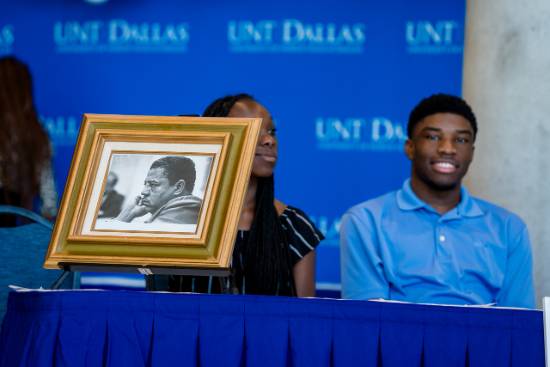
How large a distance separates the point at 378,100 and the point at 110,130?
9.33 ft

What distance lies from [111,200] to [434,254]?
53.4 inches

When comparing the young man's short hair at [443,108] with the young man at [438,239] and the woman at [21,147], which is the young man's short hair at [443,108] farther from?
the woman at [21,147]

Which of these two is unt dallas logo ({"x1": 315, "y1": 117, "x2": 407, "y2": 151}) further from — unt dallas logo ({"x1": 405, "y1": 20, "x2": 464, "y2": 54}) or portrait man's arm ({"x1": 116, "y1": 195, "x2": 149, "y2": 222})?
portrait man's arm ({"x1": 116, "y1": 195, "x2": 149, "y2": 222})

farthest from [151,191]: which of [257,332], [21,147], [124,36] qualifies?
[124,36]

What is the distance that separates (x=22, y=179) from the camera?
5.12 meters

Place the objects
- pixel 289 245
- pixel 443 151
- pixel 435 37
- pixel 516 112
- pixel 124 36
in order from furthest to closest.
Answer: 1. pixel 124 36
2. pixel 435 37
3. pixel 516 112
4. pixel 443 151
5. pixel 289 245

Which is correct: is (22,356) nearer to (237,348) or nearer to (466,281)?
(237,348)

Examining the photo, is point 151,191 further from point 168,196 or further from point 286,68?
point 286,68

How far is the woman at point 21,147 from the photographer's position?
5090 millimetres

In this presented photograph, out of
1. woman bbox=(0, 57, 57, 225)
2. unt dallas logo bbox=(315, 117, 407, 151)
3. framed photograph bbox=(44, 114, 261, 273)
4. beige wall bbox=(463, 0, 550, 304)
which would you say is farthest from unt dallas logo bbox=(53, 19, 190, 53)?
framed photograph bbox=(44, 114, 261, 273)

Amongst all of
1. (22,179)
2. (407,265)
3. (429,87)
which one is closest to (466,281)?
(407,265)

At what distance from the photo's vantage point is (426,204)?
385cm

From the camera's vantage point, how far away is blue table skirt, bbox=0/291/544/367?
2.61 meters

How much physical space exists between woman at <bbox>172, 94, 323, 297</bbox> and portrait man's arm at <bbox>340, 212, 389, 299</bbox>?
13cm
